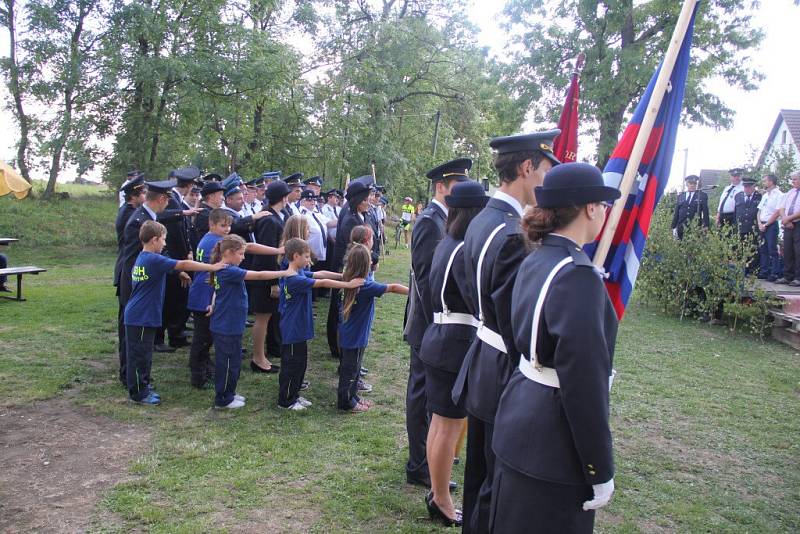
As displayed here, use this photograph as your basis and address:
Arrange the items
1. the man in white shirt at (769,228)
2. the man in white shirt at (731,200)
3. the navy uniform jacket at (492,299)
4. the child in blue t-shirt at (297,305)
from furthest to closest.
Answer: the man in white shirt at (731,200), the man in white shirt at (769,228), the child in blue t-shirt at (297,305), the navy uniform jacket at (492,299)

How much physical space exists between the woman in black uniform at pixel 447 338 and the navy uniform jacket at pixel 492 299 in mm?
367

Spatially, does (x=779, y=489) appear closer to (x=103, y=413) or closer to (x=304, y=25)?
(x=103, y=413)

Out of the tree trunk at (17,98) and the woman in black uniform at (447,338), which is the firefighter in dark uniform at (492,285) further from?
the tree trunk at (17,98)

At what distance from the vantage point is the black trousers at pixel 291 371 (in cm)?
557

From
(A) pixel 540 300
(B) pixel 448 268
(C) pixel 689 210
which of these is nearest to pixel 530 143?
(B) pixel 448 268

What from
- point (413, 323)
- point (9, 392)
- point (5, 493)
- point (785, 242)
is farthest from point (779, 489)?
point (785, 242)

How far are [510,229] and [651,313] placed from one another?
32.9ft

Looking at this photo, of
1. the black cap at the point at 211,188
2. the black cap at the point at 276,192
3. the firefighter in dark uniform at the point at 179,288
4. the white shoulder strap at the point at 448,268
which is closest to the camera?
the white shoulder strap at the point at 448,268

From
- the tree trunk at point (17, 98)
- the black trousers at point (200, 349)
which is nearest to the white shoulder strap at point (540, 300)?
the black trousers at point (200, 349)

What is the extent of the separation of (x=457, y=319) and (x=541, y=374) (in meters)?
1.43

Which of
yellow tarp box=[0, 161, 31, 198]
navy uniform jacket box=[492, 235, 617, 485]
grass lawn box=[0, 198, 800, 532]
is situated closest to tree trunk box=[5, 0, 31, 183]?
yellow tarp box=[0, 161, 31, 198]

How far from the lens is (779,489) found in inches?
182

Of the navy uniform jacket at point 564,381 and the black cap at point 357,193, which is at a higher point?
the black cap at point 357,193

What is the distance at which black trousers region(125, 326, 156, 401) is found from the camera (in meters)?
5.59
